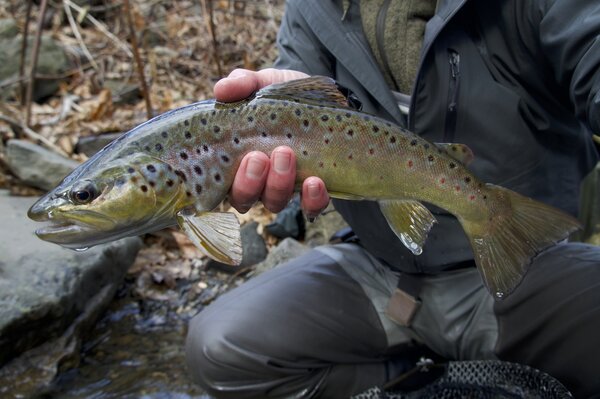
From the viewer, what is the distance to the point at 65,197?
69.8 inches

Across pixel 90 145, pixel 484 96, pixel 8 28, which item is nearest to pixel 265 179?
pixel 484 96

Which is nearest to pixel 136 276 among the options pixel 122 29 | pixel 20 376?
pixel 20 376

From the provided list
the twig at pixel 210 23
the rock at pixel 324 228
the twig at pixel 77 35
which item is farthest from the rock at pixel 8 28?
the rock at pixel 324 228

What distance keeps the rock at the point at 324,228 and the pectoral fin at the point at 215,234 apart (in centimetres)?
244

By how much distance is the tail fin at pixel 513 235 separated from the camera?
81.1 inches

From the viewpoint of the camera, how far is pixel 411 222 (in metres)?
2.08

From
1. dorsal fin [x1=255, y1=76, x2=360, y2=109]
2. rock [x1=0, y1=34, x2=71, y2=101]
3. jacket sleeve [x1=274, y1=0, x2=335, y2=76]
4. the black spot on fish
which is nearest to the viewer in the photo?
the black spot on fish

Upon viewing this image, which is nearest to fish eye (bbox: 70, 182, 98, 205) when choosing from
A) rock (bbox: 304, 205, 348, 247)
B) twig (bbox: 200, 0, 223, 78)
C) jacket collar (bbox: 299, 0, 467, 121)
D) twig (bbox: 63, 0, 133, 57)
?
jacket collar (bbox: 299, 0, 467, 121)

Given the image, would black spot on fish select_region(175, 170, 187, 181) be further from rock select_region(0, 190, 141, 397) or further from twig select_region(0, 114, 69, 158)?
twig select_region(0, 114, 69, 158)

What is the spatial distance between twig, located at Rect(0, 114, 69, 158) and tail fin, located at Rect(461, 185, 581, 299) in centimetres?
405

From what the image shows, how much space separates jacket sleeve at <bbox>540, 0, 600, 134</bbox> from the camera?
1959mm

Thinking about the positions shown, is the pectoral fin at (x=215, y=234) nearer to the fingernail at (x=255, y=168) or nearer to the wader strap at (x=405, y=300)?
the fingernail at (x=255, y=168)

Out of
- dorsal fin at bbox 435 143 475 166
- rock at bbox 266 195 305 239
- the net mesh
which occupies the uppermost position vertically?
dorsal fin at bbox 435 143 475 166

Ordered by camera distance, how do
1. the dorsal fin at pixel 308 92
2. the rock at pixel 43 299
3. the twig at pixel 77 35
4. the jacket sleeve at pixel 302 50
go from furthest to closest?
the twig at pixel 77 35 < the rock at pixel 43 299 < the jacket sleeve at pixel 302 50 < the dorsal fin at pixel 308 92
